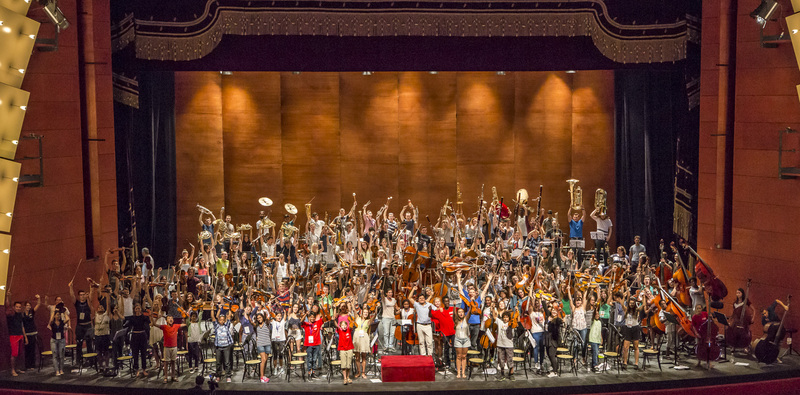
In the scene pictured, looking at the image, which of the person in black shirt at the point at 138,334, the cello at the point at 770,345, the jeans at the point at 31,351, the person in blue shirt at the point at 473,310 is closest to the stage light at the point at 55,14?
the person in black shirt at the point at 138,334

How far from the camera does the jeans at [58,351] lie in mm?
12805

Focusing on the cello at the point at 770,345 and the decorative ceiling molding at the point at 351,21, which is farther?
the decorative ceiling molding at the point at 351,21

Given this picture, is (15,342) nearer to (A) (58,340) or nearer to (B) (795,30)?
(A) (58,340)

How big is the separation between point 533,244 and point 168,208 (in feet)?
28.7

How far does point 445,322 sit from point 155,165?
9.50m

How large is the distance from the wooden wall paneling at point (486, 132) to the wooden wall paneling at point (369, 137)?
1.71 m

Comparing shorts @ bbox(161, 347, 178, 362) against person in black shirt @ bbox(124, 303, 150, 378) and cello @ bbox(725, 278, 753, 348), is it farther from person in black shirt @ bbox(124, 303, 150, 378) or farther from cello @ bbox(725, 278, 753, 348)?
cello @ bbox(725, 278, 753, 348)

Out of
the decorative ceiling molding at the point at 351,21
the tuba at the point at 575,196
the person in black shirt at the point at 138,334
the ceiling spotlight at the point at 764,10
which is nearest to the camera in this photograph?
the person in black shirt at the point at 138,334

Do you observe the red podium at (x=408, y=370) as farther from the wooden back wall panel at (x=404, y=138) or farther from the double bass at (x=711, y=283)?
the wooden back wall panel at (x=404, y=138)

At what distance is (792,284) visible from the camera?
14094 mm

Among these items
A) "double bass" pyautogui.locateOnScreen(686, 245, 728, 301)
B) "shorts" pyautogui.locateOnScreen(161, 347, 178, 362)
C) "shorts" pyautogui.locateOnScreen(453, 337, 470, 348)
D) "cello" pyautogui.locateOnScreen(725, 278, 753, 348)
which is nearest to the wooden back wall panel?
"double bass" pyautogui.locateOnScreen(686, 245, 728, 301)

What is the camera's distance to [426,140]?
20922 millimetres

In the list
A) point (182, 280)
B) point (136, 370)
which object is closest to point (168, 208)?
point (182, 280)

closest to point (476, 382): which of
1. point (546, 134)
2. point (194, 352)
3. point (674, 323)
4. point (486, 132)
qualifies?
point (674, 323)
